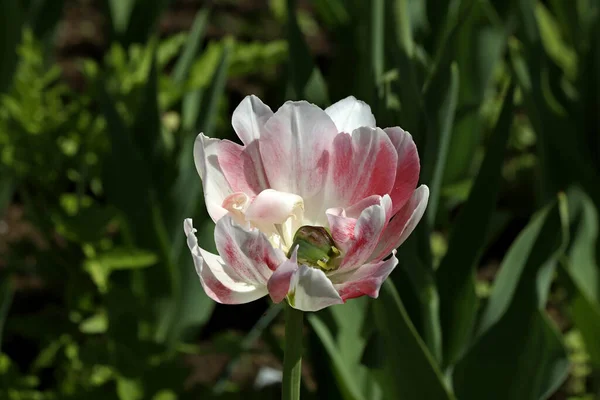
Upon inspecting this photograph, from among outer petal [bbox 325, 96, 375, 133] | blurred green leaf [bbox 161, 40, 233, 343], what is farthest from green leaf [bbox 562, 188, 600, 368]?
outer petal [bbox 325, 96, 375, 133]

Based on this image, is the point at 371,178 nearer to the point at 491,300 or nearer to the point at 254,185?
the point at 254,185

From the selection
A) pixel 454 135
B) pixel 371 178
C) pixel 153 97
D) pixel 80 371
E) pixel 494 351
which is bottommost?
pixel 80 371

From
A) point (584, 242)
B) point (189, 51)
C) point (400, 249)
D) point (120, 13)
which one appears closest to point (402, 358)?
point (400, 249)

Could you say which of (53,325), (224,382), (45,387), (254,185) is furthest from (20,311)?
(254,185)

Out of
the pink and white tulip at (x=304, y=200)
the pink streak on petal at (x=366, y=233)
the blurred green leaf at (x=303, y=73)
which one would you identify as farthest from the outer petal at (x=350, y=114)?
the blurred green leaf at (x=303, y=73)

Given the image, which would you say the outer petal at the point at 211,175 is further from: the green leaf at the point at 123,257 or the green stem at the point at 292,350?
the green leaf at the point at 123,257
